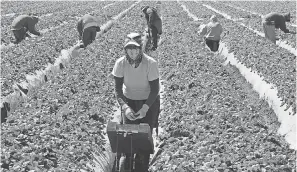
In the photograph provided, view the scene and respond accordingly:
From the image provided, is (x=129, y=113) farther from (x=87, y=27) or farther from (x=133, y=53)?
(x=87, y=27)

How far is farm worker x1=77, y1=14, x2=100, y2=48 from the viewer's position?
593 inches

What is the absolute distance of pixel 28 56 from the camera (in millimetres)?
13938

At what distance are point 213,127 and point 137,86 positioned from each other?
215cm

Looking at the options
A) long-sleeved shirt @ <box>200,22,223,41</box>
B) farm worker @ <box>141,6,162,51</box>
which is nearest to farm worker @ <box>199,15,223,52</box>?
long-sleeved shirt @ <box>200,22,223,41</box>

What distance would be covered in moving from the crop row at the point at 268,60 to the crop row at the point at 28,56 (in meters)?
6.83

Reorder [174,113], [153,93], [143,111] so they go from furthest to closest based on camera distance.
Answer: [174,113], [153,93], [143,111]

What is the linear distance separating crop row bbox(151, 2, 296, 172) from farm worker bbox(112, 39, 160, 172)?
2.82 feet

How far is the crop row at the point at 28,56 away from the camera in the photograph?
11272 millimetres

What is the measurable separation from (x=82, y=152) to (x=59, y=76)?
18.2 ft

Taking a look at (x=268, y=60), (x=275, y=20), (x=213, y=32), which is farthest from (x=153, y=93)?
(x=275, y=20)

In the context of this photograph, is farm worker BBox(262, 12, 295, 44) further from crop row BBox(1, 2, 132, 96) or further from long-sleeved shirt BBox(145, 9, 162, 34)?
crop row BBox(1, 2, 132, 96)

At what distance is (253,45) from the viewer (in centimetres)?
1570

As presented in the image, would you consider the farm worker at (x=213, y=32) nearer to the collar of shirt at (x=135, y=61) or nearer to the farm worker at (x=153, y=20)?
the farm worker at (x=153, y=20)

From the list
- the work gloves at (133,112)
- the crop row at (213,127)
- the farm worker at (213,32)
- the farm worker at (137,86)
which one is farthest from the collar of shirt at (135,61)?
the farm worker at (213,32)
